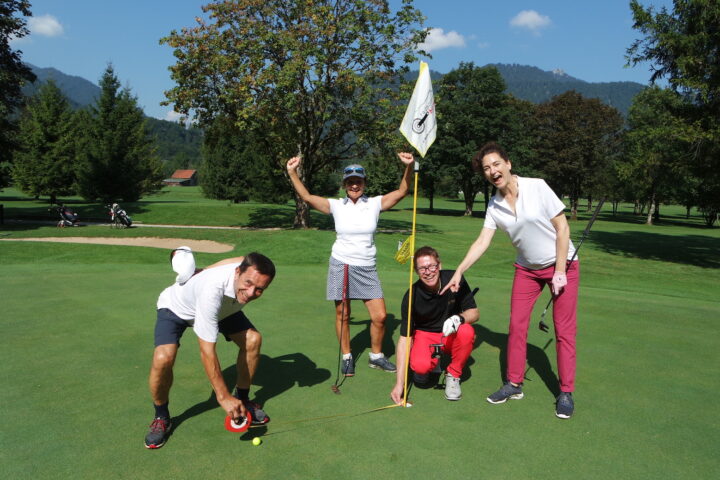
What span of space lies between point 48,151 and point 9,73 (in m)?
16.8

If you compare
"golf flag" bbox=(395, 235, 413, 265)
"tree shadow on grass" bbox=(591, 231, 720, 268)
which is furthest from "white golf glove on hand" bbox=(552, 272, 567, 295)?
"tree shadow on grass" bbox=(591, 231, 720, 268)

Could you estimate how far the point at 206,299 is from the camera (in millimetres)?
3301

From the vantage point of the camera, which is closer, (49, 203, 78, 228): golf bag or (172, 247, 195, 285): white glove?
(172, 247, 195, 285): white glove

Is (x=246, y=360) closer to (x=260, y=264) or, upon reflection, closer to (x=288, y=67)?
(x=260, y=264)

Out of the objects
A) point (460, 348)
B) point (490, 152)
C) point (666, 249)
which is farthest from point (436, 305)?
point (666, 249)

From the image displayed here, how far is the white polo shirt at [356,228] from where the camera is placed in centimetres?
497

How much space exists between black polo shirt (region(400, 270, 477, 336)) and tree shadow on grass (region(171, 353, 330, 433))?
101 cm

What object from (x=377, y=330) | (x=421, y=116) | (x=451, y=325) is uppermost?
(x=421, y=116)

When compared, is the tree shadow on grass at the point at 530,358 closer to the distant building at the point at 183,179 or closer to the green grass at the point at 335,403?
the green grass at the point at 335,403

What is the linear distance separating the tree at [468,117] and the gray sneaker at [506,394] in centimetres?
4194

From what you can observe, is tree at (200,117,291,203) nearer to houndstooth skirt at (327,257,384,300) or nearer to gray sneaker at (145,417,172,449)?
houndstooth skirt at (327,257,384,300)

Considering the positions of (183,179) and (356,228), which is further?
(183,179)

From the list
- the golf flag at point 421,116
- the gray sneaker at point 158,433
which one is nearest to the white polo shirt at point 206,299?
the gray sneaker at point 158,433

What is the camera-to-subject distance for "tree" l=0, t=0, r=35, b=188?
22281 millimetres
